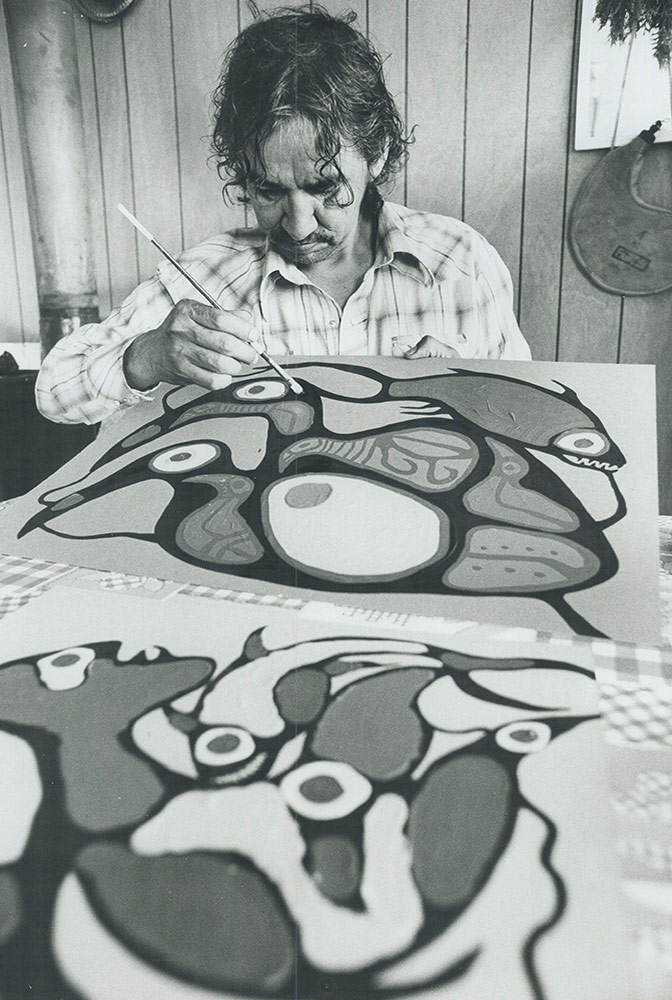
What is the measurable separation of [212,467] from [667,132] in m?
0.60

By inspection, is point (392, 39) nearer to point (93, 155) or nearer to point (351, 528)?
point (93, 155)

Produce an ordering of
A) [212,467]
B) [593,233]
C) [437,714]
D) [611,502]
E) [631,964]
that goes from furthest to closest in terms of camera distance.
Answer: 1. [593,233]
2. [212,467]
3. [611,502]
4. [437,714]
5. [631,964]

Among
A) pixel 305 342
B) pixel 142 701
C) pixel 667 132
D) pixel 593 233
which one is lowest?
pixel 142 701

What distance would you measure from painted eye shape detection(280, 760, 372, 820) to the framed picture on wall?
762mm

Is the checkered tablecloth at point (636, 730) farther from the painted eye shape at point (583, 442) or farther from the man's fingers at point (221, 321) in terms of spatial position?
the man's fingers at point (221, 321)

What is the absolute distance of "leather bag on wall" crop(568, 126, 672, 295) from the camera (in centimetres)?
87

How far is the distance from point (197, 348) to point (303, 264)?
19cm

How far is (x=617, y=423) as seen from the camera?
2.49ft

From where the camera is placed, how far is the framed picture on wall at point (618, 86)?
826 millimetres

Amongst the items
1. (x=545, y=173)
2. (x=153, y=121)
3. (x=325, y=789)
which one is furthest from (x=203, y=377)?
(x=325, y=789)

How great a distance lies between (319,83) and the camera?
910 mm

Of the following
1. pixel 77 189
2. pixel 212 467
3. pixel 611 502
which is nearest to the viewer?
pixel 611 502

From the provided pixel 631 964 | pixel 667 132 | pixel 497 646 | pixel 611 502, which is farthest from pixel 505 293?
pixel 631 964

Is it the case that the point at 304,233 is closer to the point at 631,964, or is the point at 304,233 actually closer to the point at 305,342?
the point at 305,342
